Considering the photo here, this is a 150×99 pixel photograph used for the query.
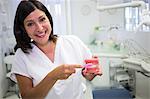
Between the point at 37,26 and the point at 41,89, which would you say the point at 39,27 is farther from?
the point at 41,89

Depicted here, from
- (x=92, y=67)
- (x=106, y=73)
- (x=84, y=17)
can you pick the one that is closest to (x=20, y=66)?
(x=92, y=67)

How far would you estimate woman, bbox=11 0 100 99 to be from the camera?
0.97 m

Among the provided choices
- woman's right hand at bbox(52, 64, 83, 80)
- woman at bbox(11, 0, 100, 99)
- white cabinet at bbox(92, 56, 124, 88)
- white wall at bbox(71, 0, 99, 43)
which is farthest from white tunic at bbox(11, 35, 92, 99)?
white wall at bbox(71, 0, 99, 43)

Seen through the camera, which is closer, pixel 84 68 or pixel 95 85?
pixel 84 68

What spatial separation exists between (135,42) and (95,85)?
0.86 metres

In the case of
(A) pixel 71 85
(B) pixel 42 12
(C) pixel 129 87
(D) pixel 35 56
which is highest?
(B) pixel 42 12

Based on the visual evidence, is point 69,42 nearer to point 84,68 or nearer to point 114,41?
point 84,68

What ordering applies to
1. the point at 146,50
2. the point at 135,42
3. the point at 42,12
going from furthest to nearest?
the point at 135,42, the point at 146,50, the point at 42,12

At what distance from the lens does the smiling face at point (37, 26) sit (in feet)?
3.32

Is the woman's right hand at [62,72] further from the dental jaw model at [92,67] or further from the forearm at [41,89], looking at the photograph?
the dental jaw model at [92,67]

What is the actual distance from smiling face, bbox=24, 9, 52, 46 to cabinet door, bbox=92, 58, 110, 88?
215 centimetres

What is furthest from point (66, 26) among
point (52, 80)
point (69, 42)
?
point (52, 80)

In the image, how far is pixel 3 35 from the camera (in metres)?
3.35

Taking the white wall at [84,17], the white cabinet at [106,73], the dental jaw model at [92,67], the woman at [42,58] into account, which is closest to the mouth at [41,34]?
the woman at [42,58]
